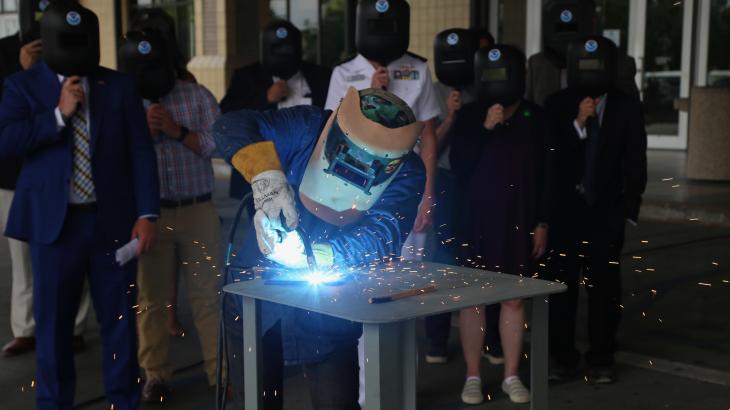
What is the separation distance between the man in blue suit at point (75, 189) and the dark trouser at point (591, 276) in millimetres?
2048

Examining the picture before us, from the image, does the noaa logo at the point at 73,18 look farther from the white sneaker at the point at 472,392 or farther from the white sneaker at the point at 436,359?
the white sneaker at the point at 436,359

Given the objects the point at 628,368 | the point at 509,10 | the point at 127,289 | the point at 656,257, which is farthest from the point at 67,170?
the point at 509,10

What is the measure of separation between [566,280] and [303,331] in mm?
2117

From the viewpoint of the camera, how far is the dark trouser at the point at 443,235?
193 inches

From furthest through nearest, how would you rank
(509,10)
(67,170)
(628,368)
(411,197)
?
1. (509,10)
2. (628,368)
3. (67,170)
4. (411,197)

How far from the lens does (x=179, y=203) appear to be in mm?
4719

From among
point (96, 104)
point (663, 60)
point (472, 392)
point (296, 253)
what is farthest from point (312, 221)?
point (663, 60)

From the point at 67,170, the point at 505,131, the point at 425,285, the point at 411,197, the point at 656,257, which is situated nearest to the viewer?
the point at 425,285

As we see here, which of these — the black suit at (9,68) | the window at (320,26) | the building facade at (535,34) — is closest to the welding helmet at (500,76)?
the black suit at (9,68)

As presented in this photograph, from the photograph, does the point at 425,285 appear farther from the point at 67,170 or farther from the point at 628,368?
the point at 628,368

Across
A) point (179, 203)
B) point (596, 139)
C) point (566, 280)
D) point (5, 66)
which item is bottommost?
point (566, 280)

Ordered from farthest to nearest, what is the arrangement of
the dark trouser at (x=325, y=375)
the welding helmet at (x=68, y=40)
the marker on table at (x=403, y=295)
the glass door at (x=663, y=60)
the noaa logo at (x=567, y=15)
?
the glass door at (x=663, y=60)
the noaa logo at (x=567, y=15)
the welding helmet at (x=68, y=40)
the dark trouser at (x=325, y=375)
the marker on table at (x=403, y=295)

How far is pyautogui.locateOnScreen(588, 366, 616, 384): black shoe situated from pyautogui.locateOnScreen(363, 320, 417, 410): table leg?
2405mm

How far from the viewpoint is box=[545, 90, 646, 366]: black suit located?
471cm
